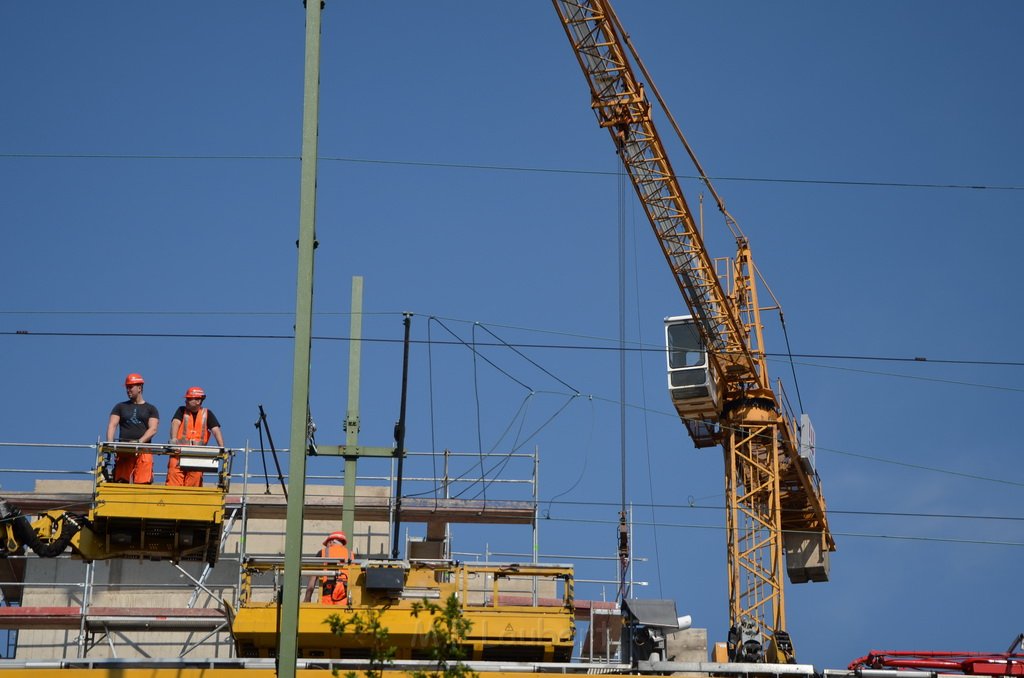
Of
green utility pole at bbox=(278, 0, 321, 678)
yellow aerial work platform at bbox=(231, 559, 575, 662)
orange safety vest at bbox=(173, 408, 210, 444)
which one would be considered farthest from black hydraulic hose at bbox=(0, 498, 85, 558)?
green utility pole at bbox=(278, 0, 321, 678)

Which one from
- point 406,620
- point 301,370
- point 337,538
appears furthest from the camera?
point 337,538

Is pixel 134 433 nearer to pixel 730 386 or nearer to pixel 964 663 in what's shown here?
pixel 964 663

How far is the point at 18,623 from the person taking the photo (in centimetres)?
2961

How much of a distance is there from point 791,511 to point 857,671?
30.8m

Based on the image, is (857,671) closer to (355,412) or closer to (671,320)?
(355,412)

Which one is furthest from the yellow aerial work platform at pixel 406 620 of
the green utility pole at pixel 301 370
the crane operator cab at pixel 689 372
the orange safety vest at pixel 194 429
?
the crane operator cab at pixel 689 372

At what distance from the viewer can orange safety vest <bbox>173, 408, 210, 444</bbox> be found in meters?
24.5

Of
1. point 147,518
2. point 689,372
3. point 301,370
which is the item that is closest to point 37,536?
point 147,518

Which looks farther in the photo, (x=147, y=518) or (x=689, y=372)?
(x=689, y=372)

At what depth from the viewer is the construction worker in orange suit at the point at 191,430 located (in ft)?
80.2

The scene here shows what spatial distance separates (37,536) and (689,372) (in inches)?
1100

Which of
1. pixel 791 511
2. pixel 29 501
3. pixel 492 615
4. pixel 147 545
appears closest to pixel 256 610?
pixel 147 545

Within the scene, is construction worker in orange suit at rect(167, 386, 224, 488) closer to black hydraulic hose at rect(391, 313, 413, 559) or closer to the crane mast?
black hydraulic hose at rect(391, 313, 413, 559)

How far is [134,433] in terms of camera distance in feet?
80.1
